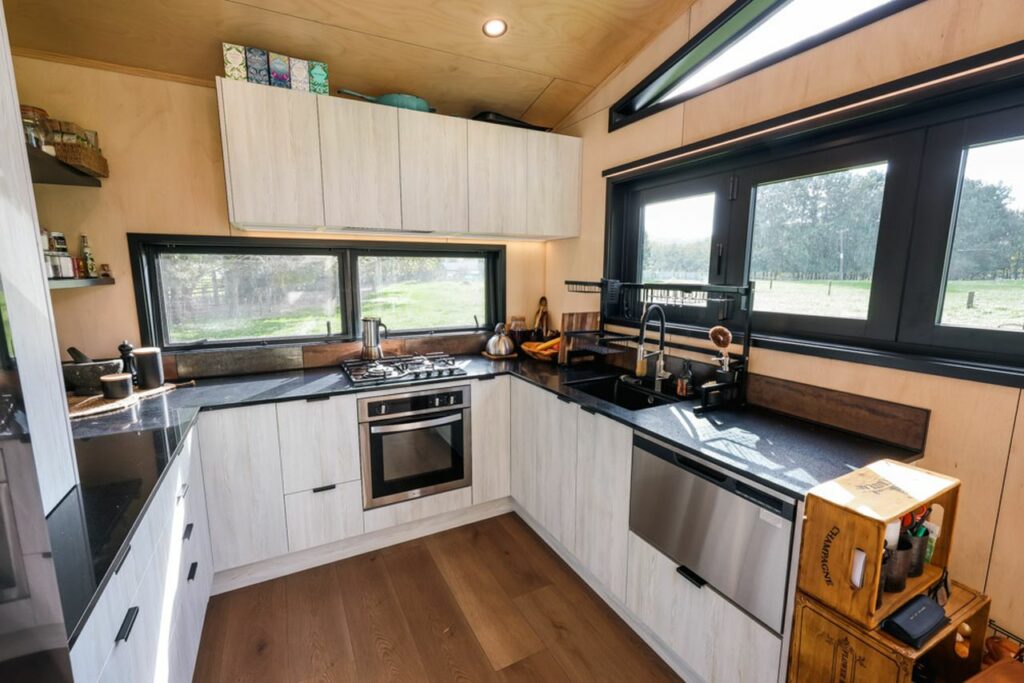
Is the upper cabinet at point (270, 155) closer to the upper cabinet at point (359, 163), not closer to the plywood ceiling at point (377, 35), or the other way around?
the upper cabinet at point (359, 163)

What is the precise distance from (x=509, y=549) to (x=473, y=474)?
0.44 m

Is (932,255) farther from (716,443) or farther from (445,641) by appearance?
(445,641)

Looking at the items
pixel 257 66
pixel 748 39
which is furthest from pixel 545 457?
pixel 257 66

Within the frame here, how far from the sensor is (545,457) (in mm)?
2268

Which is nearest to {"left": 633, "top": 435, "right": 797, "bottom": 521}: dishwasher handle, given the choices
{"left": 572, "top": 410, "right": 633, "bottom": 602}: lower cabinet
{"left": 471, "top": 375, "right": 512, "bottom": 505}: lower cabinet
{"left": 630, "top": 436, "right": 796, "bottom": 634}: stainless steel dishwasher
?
{"left": 630, "top": 436, "right": 796, "bottom": 634}: stainless steel dishwasher

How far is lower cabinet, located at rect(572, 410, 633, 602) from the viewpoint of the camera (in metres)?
1.76

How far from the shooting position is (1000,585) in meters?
1.24

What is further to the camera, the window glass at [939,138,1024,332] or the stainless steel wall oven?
the stainless steel wall oven

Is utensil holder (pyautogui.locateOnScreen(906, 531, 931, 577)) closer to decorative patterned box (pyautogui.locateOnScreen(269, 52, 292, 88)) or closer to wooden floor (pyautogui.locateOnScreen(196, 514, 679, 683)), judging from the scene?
wooden floor (pyautogui.locateOnScreen(196, 514, 679, 683))

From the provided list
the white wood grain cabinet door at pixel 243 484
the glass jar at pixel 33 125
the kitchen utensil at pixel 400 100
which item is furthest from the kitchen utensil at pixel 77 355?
the kitchen utensil at pixel 400 100

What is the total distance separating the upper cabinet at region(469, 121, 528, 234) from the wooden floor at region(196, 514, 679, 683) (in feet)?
6.15

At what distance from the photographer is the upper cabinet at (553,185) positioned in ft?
8.80

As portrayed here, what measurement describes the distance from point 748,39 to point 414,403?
2.23m

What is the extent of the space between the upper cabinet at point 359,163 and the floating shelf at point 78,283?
1009 mm
